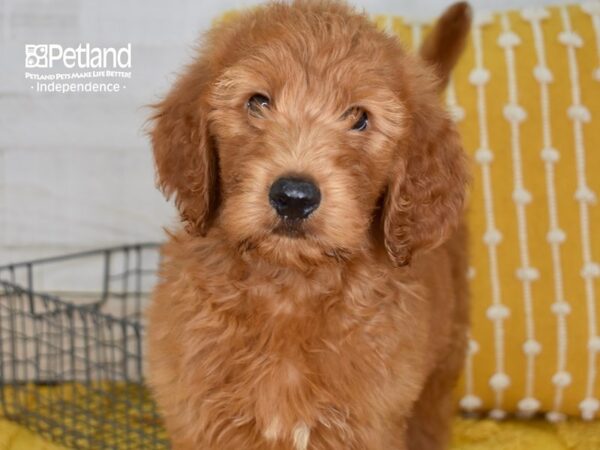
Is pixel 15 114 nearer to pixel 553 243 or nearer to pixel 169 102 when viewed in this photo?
pixel 169 102

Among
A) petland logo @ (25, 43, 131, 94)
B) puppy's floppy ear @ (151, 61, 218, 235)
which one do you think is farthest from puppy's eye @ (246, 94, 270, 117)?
petland logo @ (25, 43, 131, 94)

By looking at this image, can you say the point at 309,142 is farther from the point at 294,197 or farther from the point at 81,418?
the point at 81,418

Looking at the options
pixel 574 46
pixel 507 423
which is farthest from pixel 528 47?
pixel 507 423

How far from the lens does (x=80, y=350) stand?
3.47m

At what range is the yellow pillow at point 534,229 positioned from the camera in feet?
10.0

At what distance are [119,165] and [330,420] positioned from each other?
68.5 inches

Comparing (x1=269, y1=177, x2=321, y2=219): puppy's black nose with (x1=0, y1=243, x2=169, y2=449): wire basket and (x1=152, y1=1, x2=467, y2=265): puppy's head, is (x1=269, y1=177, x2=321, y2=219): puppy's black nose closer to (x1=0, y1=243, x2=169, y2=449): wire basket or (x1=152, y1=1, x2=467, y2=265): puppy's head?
(x1=152, y1=1, x2=467, y2=265): puppy's head

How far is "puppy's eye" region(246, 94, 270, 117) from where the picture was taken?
2053 mm

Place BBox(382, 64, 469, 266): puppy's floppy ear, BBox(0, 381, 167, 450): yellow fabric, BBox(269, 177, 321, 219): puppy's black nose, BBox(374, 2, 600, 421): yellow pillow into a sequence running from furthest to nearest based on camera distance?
BBox(374, 2, 600, 421): yellow pillow < BBox(0, 381, 167, 450): yellow fabric < BBox(382, 64, 469, 266): puppy's floppy ear < BBox(269, 177, 321, 219): puppy's black nose

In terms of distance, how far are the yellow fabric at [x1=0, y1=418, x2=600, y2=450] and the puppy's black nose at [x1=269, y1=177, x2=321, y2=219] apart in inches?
54.5

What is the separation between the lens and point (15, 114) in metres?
3.49

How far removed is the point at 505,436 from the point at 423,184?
1218 mm

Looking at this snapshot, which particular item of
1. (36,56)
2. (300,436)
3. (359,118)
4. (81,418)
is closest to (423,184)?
(359,118)

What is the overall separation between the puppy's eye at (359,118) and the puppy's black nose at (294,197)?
25cm
